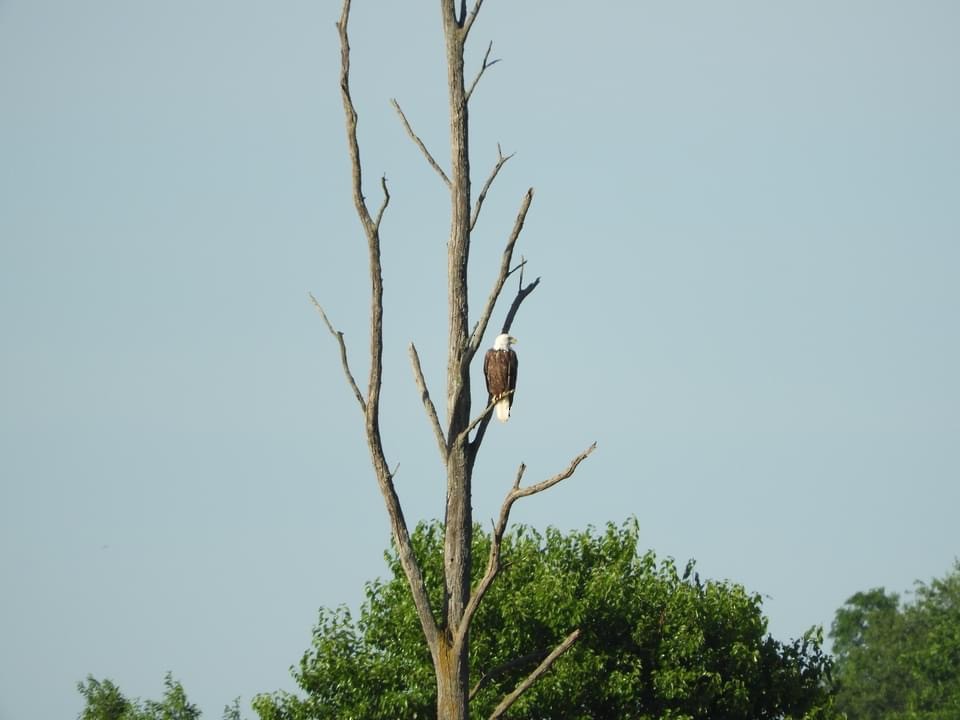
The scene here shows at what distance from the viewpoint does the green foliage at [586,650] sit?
33.1 metres

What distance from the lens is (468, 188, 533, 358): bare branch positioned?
14852 millimetres

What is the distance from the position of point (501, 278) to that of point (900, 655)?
75.1 m

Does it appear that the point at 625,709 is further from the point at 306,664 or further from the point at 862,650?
the point at 862,650

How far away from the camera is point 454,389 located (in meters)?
15.1

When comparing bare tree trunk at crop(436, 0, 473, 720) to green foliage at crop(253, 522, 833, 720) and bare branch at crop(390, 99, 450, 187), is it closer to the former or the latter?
bare branch at crop(390, 99, 450, 187)

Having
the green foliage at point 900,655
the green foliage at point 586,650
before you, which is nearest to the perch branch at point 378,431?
the green foliage at point 586,650

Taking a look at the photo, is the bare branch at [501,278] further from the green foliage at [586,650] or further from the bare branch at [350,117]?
the green foliage at [586,650]

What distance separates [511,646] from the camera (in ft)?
111

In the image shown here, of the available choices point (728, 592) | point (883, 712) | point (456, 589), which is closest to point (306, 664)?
point (728, 592)

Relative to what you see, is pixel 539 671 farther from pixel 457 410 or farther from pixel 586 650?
pixel 586 650

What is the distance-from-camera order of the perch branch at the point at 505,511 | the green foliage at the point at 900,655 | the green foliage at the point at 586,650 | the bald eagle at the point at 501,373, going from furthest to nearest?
the green foliage at the point at 900,655 → the green foliage at the point at 586,650 → the bald eagle at the point at 501,373 → the perch branch at the point at 505,511

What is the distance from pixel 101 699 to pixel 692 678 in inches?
846

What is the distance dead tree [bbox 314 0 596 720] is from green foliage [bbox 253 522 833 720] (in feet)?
55.1

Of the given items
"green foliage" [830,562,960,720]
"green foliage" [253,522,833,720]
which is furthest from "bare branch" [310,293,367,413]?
"green foliage" [830,562,960,720]
